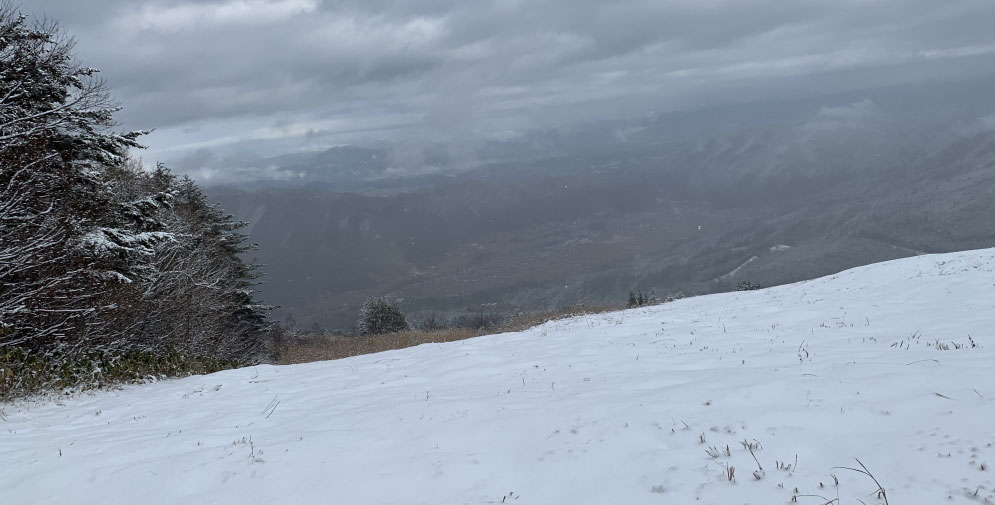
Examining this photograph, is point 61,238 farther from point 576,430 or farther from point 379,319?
point 379,319

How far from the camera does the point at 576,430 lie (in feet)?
18.7

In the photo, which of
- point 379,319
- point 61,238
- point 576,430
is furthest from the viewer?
point 379,319

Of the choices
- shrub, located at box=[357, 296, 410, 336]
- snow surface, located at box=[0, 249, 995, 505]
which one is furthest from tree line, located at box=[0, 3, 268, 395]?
shrub, located at box=[357, 296, 410, 336]

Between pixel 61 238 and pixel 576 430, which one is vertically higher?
pixel 61 238

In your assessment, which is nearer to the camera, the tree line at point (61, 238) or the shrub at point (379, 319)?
the tree line at point (61, 238)

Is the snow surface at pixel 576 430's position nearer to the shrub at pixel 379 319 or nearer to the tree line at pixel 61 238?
the tree line at pixel 61 238

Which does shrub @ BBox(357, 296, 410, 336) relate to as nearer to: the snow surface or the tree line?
the tree line

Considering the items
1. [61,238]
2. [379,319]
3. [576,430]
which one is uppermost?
[61,238]

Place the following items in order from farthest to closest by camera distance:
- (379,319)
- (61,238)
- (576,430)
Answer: (379,319) < (61,238) < (576,430)

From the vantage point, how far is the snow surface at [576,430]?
433 centimetres

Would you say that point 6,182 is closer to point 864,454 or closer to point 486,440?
point 486,440

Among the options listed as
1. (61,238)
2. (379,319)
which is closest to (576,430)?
(61,238)

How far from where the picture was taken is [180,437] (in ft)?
23.8

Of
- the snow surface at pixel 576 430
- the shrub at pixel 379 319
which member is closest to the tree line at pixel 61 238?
the snow surface at pixel 576 430
